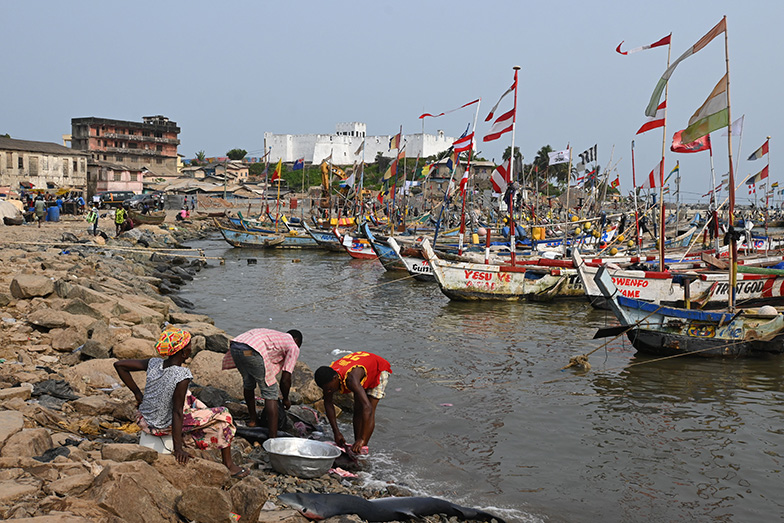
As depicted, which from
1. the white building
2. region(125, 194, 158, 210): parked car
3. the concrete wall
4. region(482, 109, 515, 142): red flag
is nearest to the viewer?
region(482, 109, 515, 142): red flag

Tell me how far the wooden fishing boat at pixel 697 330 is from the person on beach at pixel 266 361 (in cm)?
743

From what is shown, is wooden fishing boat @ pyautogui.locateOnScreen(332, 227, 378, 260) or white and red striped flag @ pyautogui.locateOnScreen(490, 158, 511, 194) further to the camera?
wooden fishing boat @ pyautogui.locateOnScreen(332, 227, 378, 260)

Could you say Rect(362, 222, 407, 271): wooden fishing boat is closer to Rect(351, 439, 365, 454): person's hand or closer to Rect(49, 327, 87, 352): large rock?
Rect(49, 327, 87, 352): large rock

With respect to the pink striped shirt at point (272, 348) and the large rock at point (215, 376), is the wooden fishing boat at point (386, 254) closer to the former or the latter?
the large rock at point (215, 376)

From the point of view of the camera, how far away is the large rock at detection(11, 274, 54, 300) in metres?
10.9

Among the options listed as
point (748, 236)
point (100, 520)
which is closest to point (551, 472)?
point (100, 520)

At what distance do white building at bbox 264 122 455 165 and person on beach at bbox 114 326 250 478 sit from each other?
104m

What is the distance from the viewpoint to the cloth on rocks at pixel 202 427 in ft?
17.9

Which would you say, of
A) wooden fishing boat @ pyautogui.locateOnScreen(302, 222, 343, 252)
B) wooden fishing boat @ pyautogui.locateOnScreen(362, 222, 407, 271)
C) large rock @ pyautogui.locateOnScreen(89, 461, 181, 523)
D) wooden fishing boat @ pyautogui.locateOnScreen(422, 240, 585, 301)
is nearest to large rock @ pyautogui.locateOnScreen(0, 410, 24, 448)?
large rock @ pyautogui.locateOnScreen(89, 461, 181, 523)

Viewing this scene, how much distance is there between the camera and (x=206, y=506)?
Answer: 15.1ft

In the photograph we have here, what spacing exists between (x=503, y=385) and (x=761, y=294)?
28.2ft

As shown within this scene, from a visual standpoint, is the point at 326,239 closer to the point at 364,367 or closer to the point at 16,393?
the point at 364,367

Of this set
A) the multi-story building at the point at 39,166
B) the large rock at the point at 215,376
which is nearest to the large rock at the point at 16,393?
the large rock at the point at 215,376

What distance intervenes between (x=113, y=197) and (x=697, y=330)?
5113 cm
